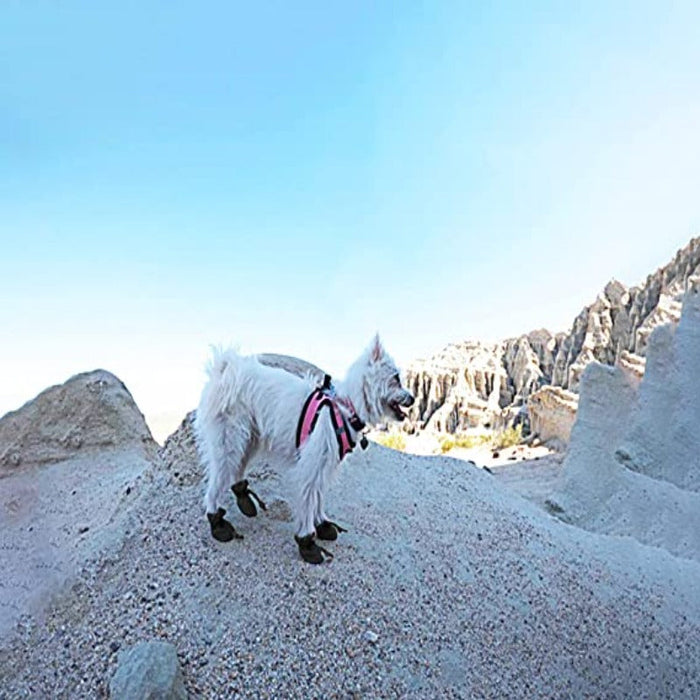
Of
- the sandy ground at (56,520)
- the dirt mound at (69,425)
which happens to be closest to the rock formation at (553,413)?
the dirt mound at (69,425)

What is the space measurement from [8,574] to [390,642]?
3.67 metres

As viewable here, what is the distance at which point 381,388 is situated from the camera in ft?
11.2

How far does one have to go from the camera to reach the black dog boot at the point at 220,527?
349 cm

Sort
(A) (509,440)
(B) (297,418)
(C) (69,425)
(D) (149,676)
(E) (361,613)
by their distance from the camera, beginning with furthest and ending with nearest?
(A) (509,440)
(C) (69,425)
(B) (297,418)
(E) (361,613)
(D) (149,676)

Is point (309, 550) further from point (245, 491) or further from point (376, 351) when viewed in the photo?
point (376, 351)

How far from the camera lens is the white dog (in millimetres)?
3383

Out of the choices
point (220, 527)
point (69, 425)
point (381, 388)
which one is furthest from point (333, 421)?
point (69, 425)

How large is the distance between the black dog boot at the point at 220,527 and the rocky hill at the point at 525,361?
14229 millimetres

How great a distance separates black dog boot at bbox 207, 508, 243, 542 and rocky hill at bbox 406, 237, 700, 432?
14.2 m

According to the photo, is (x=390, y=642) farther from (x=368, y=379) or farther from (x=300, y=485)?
(x=368, y=379)

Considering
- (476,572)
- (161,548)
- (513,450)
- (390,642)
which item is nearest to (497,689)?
(390,642)

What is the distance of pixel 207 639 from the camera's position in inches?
111

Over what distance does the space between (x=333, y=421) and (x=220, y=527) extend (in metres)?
1.06

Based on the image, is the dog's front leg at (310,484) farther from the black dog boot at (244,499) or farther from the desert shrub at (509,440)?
the desert shrub at (509,440)
